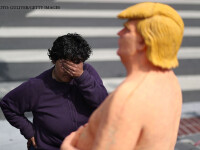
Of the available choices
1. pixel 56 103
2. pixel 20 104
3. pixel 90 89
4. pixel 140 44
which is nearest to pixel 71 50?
pixel 90 89

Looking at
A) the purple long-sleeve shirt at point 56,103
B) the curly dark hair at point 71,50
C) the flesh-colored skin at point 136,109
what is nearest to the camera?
the flesh-colored skin at point 136,109

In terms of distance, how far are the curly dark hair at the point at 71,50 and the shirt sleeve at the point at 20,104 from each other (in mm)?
313

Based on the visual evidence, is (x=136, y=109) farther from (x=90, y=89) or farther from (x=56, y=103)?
(x=56, y=103)

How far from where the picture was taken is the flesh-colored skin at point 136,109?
4.37ft

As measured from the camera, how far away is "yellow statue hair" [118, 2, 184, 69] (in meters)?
1.35

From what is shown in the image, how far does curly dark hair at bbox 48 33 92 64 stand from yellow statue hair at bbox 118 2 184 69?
76cm

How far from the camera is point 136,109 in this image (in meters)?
1.33

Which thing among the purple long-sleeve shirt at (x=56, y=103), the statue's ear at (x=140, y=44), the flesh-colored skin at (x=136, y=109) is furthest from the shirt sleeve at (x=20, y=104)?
the statue's ear at (x=140, y=44)

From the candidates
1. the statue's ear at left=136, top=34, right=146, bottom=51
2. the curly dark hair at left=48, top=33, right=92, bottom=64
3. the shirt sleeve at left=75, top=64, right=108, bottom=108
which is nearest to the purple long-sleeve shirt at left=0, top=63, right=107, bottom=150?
the shirt sleeve at left=75, top=64, right=108, bottom=108

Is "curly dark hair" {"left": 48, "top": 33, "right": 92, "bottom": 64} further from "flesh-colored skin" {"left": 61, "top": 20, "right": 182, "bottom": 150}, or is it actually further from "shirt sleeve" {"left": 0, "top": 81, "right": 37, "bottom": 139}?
"flesh-colored skin" {"left": 61, "top": 20, "right": 182, "bottom": 150}

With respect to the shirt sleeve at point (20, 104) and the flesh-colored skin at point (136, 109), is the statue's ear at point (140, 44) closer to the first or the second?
the flesh-colored skin at point (136, 109)

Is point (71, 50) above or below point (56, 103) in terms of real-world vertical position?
above

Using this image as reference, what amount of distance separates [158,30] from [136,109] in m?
0.36

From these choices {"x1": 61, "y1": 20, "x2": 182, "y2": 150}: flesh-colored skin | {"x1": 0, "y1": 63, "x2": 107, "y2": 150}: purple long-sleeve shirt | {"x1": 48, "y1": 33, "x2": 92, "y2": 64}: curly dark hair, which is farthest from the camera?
{"x1": 0, "y1": 63, "x2": 107, "y2": 150}: purple long-sleeve shirt
